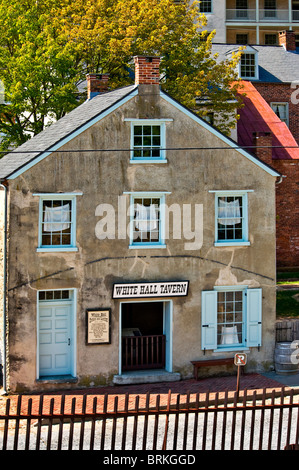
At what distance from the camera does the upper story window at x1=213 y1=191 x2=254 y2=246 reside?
2186 cm

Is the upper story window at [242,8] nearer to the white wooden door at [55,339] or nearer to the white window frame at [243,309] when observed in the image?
the white window frame at [243,309]

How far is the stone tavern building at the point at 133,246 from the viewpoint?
20.3 meters

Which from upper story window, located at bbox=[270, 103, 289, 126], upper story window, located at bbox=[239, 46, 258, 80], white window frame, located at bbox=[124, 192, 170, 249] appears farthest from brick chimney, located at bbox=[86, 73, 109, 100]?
upper story window, located at bbox=[270, 103, 289, 126]

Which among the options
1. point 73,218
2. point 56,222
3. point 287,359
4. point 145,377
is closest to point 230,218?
point 287,359

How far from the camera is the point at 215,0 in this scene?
57781 millimetres

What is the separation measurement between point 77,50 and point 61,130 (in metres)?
6.95

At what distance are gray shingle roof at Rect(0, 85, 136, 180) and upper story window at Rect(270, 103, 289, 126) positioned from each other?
20371 mm

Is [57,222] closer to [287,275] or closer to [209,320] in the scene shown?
[209,320]

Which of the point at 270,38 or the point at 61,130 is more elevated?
the point at 270,38

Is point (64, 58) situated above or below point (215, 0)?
below

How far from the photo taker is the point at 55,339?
20.8 meters
